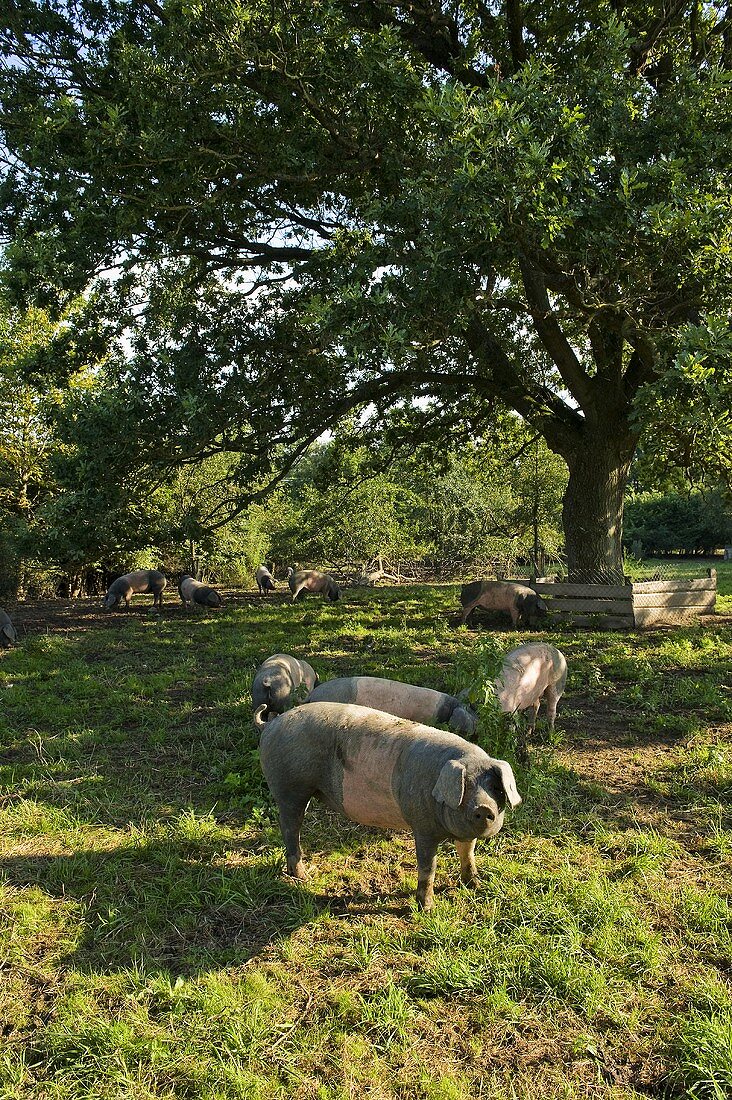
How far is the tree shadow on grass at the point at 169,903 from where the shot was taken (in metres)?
3.72

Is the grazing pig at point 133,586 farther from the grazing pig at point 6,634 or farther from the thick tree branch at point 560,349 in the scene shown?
the thick tree branch at point 560,349

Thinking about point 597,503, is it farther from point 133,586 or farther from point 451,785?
point 133,586

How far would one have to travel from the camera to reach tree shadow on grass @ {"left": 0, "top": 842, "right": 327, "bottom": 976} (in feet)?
12.2

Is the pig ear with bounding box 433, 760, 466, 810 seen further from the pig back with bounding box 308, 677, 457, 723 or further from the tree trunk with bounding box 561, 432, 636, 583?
the tree trunk with bounding box 561, 432, 636, 583

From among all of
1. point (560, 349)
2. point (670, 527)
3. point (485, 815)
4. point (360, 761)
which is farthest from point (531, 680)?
point (670, 527)

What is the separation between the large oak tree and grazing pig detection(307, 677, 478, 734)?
369 centimetres

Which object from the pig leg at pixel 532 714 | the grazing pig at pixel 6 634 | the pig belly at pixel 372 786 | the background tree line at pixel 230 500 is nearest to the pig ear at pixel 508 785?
the pig belly at pixel 372 786

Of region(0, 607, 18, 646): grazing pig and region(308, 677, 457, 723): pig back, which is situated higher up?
region(308, 677, 457, 723): pig back

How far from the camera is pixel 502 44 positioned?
11.1m

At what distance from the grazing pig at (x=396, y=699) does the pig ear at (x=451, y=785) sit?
2.09 m

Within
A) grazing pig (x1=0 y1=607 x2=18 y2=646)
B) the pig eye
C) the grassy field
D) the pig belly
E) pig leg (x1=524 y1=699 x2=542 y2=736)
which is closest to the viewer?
the grassy field

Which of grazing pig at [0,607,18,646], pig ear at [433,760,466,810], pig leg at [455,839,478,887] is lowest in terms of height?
pig leg at [455,839,478,887]

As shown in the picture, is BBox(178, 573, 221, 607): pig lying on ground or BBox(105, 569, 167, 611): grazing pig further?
BBox(105, 569, 167, 611): grazing pig

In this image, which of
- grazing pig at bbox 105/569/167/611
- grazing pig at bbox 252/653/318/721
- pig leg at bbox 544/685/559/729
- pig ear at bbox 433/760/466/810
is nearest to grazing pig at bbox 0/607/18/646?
grazing pig at bbox 105/569/167/611
